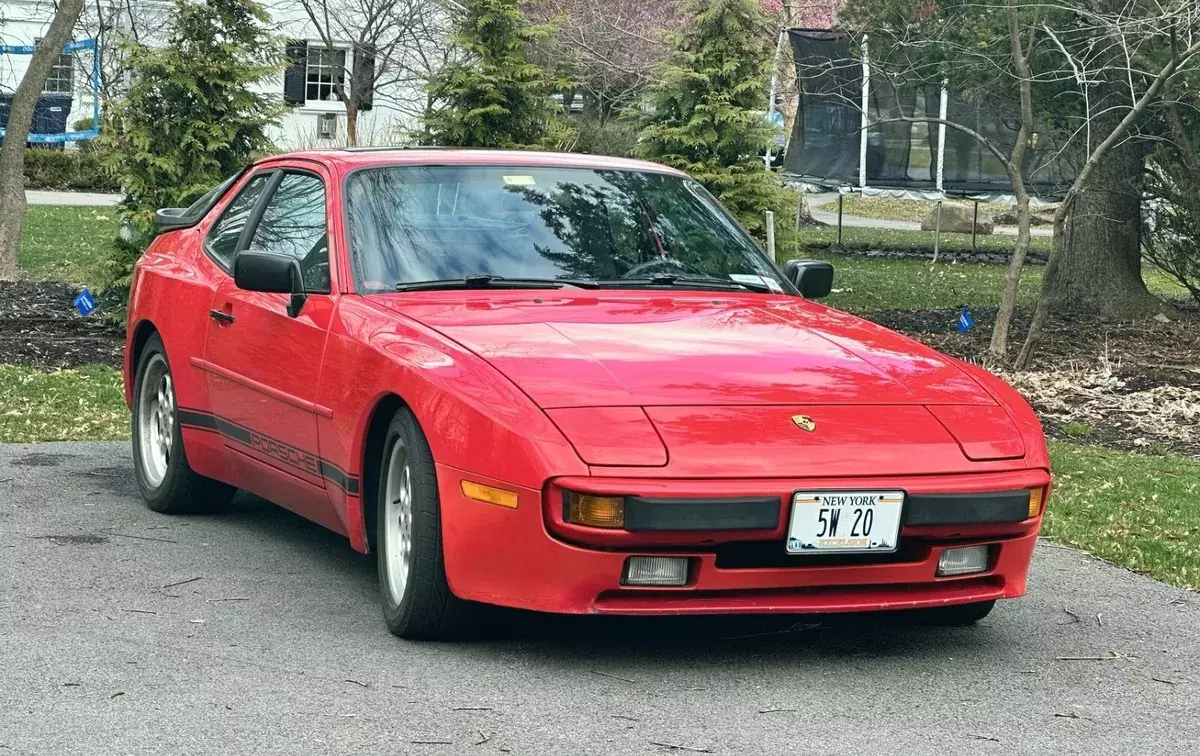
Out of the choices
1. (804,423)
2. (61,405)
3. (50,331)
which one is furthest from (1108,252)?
(804,423)

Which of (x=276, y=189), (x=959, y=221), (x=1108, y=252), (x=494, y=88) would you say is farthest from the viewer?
(x=959, y=221)

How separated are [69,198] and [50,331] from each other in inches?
656

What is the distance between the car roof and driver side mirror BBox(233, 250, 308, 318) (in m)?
0.52

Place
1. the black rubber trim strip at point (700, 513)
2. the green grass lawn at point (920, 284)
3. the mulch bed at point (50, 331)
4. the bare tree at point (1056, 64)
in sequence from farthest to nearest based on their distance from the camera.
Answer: the green grass lawn at point (920, 284) < the bare tree at point (1056, 64) < the mulch bed at point (50, 331) < the black rubber trim strip at point (700, 513)

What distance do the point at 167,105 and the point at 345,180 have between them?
28.0ft

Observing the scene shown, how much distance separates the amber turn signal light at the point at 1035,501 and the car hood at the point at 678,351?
1.06 ft

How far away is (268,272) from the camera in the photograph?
578cm

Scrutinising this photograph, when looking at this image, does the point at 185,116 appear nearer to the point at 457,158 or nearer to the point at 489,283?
the point at 457,158

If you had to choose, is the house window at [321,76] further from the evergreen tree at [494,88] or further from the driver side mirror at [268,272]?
the driver side mirror at [268,272]

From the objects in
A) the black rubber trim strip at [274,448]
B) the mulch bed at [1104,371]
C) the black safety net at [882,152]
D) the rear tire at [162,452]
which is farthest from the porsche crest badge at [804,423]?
the black safety net at [882,152]

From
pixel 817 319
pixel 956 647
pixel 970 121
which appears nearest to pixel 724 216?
pixel 817 319

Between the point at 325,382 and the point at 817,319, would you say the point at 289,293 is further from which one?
the point at 817,319

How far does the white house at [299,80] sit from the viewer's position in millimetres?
33156

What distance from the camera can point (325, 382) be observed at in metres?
5.57
